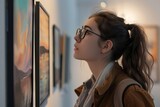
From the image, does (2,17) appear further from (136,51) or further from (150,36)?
(150,36)

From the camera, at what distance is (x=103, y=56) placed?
5.43 feet

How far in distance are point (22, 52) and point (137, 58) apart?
60 cm

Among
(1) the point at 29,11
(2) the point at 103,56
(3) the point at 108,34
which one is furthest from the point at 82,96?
(1) the point at 29,11

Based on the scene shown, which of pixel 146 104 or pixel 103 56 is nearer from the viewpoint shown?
pixel 146 104

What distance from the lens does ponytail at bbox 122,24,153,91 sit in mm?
1609

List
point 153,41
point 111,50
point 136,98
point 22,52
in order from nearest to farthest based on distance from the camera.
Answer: point 136,98 < point 22,52 < point 111,50 < point 153,41

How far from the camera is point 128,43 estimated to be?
168cm

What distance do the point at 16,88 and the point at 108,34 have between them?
1.84 ft

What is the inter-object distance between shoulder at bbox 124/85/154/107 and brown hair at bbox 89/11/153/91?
5.9 inches

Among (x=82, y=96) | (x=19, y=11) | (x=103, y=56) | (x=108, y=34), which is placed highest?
(x=19, y=11)

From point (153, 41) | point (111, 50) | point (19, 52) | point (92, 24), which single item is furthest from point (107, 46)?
point (153, 41)

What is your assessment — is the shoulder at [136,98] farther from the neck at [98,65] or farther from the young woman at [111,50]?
the neck at [98,65]

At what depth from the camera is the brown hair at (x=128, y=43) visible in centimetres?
162

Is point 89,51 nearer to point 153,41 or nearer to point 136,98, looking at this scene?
point 136,98
